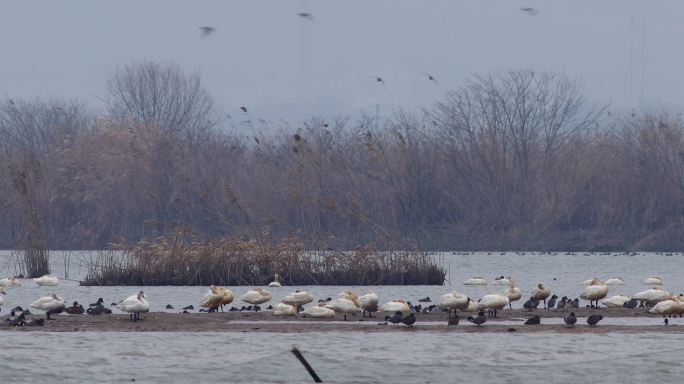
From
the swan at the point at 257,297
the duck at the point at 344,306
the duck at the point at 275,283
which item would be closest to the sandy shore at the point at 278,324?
the duck at the point at 344,306

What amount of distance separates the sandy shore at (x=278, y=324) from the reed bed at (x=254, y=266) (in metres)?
7.21

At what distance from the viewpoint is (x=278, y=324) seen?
24797mm

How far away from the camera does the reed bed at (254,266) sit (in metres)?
33.9

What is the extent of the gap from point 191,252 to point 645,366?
16150 mm

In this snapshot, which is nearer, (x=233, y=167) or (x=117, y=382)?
(x=117, y=382)

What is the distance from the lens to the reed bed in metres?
33.9

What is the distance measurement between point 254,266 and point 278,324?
9.91 metres

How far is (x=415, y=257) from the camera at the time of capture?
34719 millimetres

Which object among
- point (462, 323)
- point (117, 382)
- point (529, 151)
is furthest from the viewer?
point (529, 151)

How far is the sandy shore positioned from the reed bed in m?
7.21

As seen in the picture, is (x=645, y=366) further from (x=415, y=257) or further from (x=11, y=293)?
(x=11, y=293)

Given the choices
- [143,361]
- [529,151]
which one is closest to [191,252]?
[143,361]

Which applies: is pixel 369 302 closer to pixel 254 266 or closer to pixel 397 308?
pixel 397 308

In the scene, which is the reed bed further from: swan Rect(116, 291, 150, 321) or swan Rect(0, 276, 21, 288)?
swan Rect(116, 291, 150, 321)
